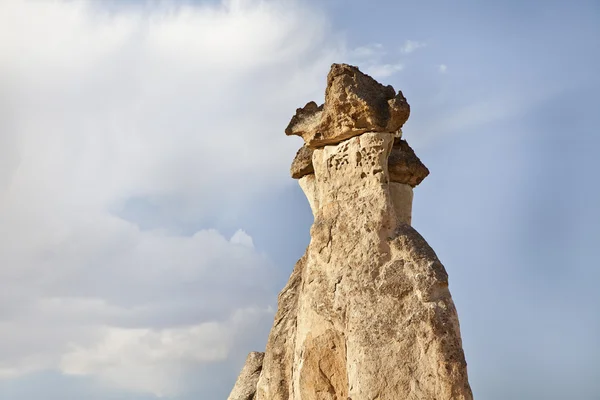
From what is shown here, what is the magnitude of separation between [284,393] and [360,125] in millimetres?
4390

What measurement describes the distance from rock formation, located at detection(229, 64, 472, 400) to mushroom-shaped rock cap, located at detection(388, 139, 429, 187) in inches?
0.7

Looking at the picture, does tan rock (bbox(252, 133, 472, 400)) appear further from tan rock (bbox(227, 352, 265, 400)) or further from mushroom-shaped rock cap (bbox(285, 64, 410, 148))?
tan rock (bbox(227, 352, 265, 400))

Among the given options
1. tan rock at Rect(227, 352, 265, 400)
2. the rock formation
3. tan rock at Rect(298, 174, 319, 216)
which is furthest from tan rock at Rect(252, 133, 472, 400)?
tan rock at Rect(227, 352, 265, 400)

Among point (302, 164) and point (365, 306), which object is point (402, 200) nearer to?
point (302, 164)

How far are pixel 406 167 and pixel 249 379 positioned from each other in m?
4.72

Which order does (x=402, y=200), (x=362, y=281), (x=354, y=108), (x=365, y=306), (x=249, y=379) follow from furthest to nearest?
(x=249, y=379) → (x=402, y=200) → (x=354, y=108) → (x=362, y=281) → (x=365, y=306)

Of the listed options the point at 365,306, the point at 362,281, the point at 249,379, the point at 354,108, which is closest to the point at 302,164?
the point at 354,108

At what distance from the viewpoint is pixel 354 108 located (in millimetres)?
13453

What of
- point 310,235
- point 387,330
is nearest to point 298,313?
point 310,235

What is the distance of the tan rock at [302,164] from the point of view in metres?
15.0

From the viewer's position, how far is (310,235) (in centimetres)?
1377

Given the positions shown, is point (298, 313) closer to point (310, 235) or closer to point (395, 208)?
point (310, 235)

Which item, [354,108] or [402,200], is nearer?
[354,108]

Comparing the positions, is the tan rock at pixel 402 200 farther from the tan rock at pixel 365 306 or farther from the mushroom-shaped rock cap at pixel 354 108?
the mushroom-shaped rock cap at pixel 354 108
